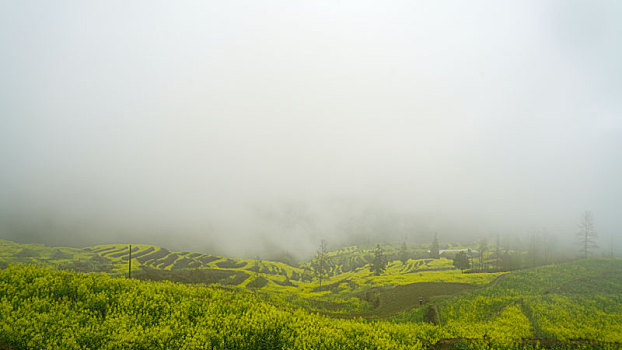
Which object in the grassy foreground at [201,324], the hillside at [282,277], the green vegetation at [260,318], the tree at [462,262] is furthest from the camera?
the tree at [462,262]

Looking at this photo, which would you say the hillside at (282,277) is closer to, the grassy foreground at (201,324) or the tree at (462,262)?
the tree at (462,262)

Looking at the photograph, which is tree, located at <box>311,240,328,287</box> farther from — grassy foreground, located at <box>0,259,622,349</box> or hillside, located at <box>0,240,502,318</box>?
grassy foreground, located at <box>0,259,622,349</box>

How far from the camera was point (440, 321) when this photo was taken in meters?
29.5

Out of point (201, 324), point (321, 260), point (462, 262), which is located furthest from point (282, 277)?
point (201, 324)

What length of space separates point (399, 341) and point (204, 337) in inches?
448

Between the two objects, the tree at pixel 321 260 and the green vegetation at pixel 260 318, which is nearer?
the green vegetation at pixel 260 318

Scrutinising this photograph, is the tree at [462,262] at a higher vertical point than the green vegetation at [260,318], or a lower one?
lower

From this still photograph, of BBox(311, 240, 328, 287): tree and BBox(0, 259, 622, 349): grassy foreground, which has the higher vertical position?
BBox(0, 259, 622, 349): grassy foreground

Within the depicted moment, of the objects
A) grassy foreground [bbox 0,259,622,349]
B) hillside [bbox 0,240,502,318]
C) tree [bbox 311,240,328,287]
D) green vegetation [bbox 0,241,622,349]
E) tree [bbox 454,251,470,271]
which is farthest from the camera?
tree [bbox 311,240,328,287]

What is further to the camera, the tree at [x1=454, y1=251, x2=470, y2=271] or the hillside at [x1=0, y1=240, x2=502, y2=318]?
the tree at [x1=454, y1=251, x2=470, y2=271]

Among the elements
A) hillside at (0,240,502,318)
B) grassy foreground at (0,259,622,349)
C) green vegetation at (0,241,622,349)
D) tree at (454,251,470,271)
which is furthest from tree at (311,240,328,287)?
grassy foreground at (0,259,622,349)

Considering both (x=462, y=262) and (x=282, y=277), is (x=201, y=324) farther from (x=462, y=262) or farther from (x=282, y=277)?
(x=282, y=277)

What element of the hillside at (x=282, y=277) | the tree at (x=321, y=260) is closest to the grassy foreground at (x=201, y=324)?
the hillside at (x=282, y=277)

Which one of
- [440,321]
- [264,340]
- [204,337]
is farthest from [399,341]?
[440,321]
